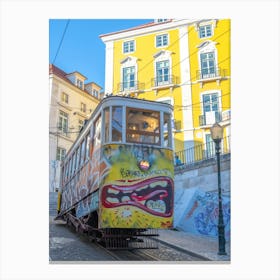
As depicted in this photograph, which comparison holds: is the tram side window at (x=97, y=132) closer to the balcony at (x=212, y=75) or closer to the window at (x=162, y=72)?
the window at (x=162, y=72)

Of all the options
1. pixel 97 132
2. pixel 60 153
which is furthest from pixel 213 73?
pixel 60 153

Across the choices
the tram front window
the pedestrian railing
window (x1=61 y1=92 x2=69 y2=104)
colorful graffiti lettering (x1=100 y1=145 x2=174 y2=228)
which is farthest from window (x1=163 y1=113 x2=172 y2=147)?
window (x1=61 y1=92 x2=69 y2=104)

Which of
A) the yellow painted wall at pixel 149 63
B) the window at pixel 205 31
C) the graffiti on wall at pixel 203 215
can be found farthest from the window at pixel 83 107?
the graffiti on wall at pixel 203 215

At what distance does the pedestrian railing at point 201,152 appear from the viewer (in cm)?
733

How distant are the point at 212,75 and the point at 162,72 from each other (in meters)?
0.94

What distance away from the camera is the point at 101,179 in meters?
6.14

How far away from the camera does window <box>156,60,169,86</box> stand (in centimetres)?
748

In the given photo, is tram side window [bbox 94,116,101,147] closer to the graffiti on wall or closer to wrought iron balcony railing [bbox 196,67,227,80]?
wrought iron balcony railing [bbox 196,67,227,80]

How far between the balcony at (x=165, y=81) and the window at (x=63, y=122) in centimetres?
175

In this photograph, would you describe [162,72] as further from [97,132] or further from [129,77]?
[97,132]

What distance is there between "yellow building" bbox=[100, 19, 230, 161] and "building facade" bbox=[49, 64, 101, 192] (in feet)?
1.39
